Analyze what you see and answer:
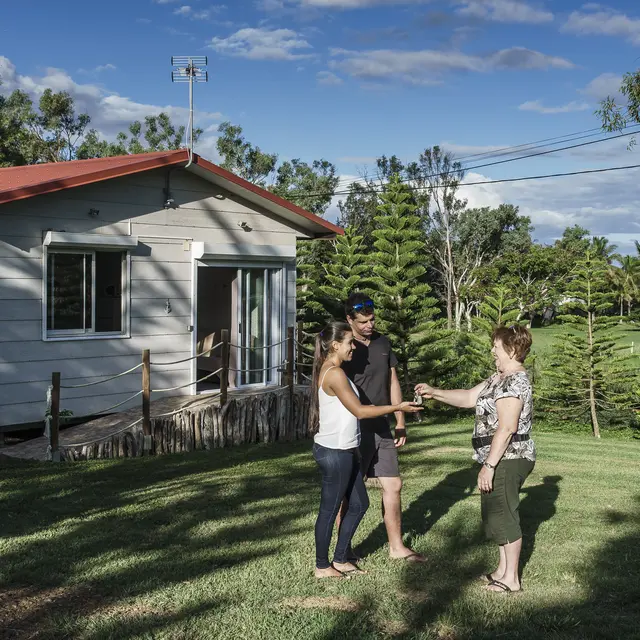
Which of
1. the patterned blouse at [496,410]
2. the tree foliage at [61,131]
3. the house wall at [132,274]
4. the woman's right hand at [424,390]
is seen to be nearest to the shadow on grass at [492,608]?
the patterned blouse at [496,410]

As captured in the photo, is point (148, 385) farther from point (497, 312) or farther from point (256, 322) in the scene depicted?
point (497, 312)

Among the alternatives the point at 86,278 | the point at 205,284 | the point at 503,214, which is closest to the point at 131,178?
the point at 86,278

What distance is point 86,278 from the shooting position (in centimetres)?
1080

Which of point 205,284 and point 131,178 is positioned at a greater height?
point 131,178

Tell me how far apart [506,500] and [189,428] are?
20.9 ft

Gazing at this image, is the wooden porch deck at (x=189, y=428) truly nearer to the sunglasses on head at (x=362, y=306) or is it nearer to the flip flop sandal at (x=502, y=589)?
the sunglasses on head at (x=362, y=306)

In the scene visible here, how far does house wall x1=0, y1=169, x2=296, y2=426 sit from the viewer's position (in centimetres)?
1002

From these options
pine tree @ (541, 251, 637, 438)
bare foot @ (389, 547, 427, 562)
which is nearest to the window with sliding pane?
bare foot @ (389, 547, 427, 562)

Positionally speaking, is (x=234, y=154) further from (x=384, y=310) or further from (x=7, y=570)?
(x=7, y=570)

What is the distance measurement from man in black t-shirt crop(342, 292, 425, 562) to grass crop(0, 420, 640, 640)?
31 centimetres

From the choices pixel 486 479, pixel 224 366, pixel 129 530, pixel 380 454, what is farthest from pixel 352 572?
pixel 224 366

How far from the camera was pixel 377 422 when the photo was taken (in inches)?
213

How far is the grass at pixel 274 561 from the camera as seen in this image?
4.17m

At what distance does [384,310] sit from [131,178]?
8.06m
